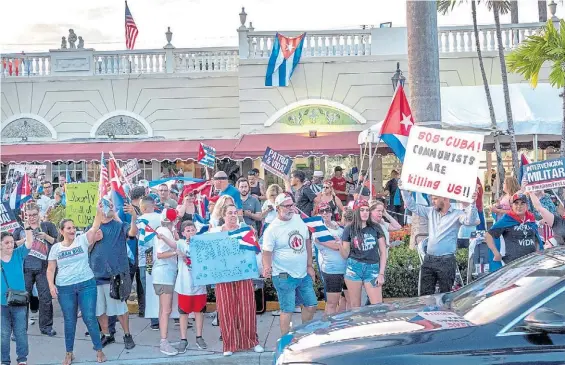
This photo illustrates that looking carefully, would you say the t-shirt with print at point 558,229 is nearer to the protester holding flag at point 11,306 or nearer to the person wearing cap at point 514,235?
the person wearing cap at point 514,235

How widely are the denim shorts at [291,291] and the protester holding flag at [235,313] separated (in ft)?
1.38

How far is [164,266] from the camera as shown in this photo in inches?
307

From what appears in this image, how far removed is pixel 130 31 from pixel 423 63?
14.4 meters

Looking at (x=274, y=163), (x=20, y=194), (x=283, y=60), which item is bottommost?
(x=20, y=194)

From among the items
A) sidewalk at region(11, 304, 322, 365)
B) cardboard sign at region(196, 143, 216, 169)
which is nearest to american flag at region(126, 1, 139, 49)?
cardboard sign at region(196, 143, 216, 169)

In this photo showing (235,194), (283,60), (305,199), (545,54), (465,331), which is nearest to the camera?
(465,331)

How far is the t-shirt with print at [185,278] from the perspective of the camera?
25.3ft

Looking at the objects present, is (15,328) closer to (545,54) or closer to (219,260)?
(219,260)

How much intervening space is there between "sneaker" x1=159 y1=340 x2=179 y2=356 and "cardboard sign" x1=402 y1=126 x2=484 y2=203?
10.7ft

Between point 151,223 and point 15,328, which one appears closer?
point 15,328

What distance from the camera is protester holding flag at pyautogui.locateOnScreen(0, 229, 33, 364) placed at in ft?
22.6

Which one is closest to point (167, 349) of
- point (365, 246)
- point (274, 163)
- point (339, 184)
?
point (365, 246)

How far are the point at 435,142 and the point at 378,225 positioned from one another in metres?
1.28

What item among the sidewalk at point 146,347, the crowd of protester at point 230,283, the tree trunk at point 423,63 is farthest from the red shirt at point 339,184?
the crowd of protester at point 230,283
